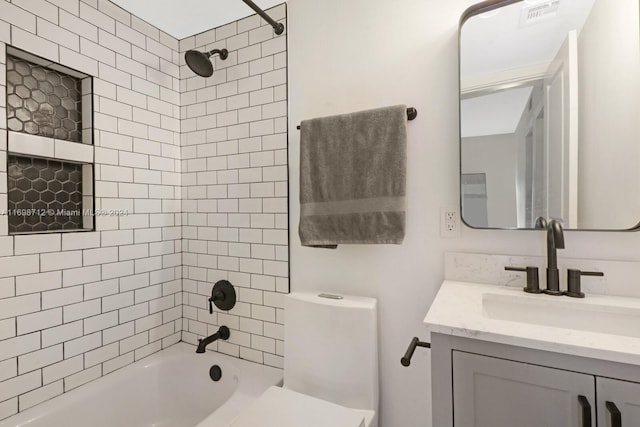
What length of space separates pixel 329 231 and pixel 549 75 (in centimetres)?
102

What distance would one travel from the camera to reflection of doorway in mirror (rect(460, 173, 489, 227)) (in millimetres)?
1214

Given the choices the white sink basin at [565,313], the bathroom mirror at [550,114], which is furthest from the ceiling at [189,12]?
the white sink basin at [565,313]

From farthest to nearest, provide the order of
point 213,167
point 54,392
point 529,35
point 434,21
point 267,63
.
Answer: point 213,167
point 267,63
point 54,392
point 434,21
point 529,35

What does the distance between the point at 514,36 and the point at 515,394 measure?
4.02ft

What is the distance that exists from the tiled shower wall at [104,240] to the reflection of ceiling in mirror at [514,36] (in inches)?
67.0

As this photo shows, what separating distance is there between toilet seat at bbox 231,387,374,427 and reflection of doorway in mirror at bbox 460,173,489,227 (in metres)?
0.88

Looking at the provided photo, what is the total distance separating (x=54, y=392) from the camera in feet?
4.64

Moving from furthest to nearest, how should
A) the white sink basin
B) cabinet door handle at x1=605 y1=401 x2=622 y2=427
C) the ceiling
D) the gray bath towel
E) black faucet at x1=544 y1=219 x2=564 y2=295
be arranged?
1. the ceiling
2. the gray bath towel
3. black faucet at x1=544 y1=219 x2=564 y2=295
4. the white sink basin
5. cabinet door handle at x1=605 y1=401 x2=622 y2=427

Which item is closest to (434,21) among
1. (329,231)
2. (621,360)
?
(329,231)

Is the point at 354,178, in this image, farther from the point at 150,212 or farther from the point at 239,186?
the point at 150,212

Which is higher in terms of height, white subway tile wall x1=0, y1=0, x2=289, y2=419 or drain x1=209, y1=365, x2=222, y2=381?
white subway tile wall x1=0, y1=0, x2=289, y2=419

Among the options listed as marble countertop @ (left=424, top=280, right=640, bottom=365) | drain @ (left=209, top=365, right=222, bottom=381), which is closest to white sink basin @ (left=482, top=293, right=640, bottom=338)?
marble countertop @ (left=424, top=280, right=640, bottom=365)

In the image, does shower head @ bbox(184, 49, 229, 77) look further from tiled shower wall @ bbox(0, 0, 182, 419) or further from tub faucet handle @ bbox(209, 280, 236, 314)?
tub faucet handle @ bbox(209, 280, 236, 314)

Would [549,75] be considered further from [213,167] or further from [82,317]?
[82,317]
